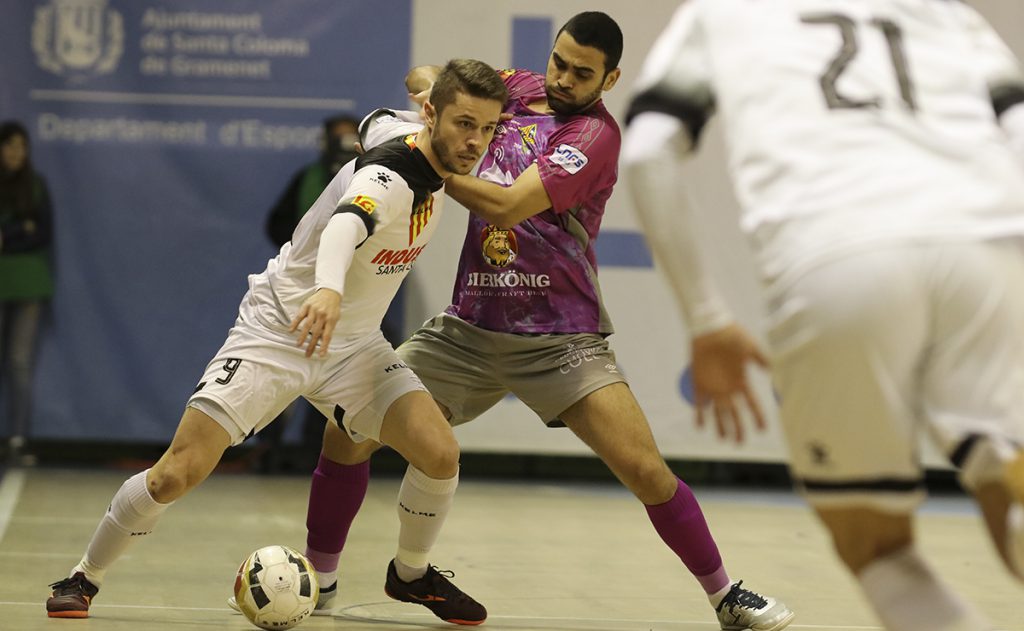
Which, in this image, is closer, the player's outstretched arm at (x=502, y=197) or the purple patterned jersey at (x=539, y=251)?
the player's outstretched arm at (x=502, y=197)

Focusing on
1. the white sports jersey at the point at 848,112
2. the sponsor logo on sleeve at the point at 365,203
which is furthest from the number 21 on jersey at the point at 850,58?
the sponsor logo on sleeve at the point at 365,203

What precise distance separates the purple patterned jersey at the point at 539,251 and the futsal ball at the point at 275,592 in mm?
1112

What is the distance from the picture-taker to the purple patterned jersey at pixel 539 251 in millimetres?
4816

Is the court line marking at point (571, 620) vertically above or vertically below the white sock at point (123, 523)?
below

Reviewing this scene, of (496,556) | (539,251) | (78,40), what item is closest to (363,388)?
(539,251)

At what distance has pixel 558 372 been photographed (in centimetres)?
471

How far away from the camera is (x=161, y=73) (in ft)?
29.1

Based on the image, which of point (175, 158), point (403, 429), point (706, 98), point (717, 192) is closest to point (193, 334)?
point (175, 158)

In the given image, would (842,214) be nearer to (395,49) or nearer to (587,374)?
(587,374)

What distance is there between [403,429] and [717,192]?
15.8ft

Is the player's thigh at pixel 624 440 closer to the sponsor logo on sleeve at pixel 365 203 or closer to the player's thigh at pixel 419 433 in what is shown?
the player's thigh at pixel 419 433

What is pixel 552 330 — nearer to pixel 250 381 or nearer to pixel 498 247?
pixel 498 247

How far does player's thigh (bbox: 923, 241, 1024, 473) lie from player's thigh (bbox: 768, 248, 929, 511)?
47 mm

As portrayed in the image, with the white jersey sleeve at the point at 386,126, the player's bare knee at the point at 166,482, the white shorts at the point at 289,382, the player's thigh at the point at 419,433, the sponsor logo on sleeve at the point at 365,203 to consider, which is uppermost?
the white jersey sleeve at the point at 386,126
